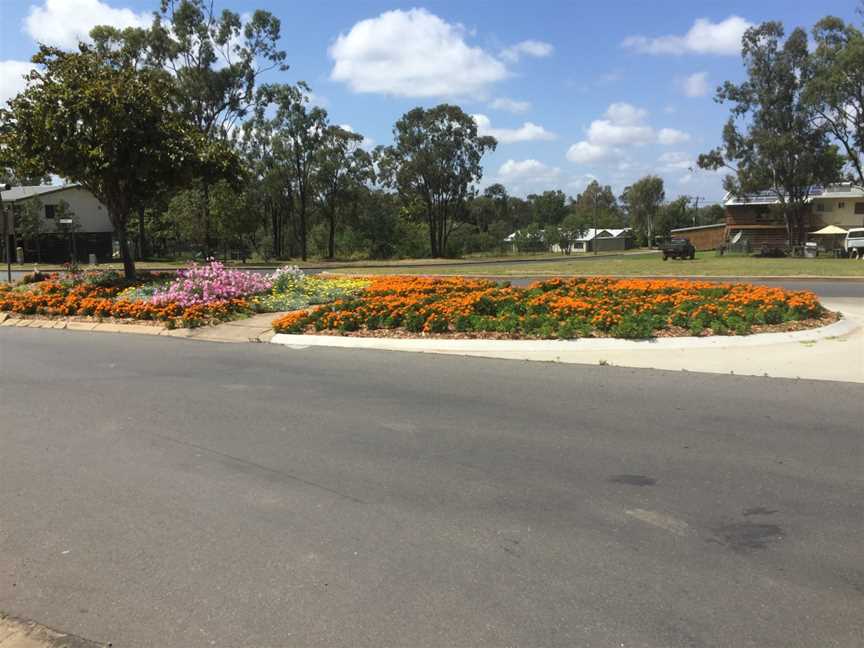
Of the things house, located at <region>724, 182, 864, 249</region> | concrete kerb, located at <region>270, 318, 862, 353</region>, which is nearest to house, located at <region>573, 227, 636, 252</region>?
house, located at <region>724, 182, 864, 249</region>

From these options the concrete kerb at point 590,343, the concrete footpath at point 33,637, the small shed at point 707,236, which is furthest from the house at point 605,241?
the concrete footpath at point 33,637

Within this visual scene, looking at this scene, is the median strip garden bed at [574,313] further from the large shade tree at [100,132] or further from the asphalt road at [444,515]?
the large shade tree at [100,132]

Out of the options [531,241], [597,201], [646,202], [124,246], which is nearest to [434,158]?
[531,241]

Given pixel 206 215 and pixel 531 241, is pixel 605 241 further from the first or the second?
pixel 206 215

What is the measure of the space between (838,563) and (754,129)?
52176mm

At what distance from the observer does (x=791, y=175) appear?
5016 centimetres

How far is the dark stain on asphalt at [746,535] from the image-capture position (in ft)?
12.8

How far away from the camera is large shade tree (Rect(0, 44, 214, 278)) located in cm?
1617

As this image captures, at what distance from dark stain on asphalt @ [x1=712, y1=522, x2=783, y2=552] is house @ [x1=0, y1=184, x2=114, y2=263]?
182ft

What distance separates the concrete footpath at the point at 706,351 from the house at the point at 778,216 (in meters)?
62.1

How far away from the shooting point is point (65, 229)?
5322 cm

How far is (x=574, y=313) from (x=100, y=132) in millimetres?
11752

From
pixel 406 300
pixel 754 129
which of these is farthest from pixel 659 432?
pixel 754 129

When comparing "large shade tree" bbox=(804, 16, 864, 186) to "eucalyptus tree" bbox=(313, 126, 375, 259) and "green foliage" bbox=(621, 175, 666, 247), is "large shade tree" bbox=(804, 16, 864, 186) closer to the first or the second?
"eucalyptus tree" bbox=(313, 126, 375, 259)
